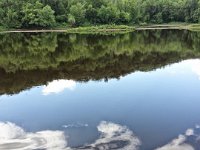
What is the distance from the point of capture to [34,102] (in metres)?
25.0

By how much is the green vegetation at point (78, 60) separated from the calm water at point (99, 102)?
91 millimetres

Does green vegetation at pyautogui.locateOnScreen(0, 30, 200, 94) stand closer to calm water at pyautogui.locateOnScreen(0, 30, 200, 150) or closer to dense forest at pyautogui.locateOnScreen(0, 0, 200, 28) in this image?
calm water at pyautogui.locateOnScreen(0, 30, 200, 150)

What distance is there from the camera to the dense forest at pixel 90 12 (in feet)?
295

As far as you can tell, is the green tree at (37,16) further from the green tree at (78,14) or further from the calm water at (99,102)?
the calm water at (99,102)

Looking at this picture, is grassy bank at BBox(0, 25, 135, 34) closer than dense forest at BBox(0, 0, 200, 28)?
Yes

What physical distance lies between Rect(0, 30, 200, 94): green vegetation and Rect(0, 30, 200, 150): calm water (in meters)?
0.09

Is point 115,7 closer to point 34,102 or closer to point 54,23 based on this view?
point 54,23

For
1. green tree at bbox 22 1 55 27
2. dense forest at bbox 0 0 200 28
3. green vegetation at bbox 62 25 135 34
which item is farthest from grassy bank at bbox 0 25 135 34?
dense forest at bbox 0 0 200 28

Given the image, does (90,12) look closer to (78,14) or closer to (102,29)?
(78,14)

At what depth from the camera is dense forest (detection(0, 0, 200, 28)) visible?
3541 inches

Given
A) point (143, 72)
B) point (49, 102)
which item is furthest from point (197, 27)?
point (49, 102)

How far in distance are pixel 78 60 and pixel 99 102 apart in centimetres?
1732

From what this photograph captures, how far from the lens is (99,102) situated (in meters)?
24.7

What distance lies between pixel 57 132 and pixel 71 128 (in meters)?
0.85
